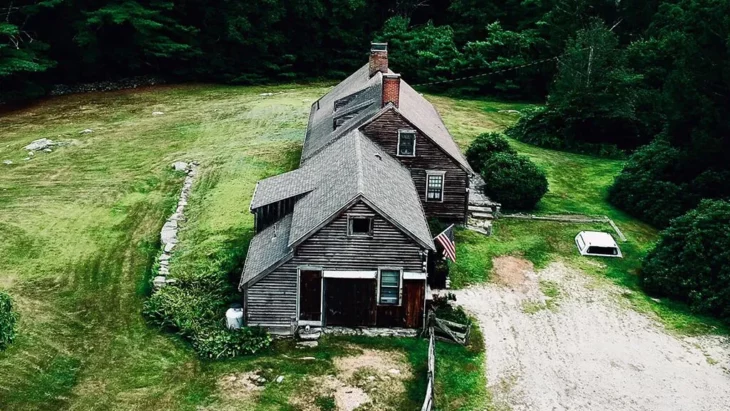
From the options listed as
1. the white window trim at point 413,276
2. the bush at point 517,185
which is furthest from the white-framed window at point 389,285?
the bush at point 517,185

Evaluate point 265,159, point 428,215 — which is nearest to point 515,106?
point 265,159

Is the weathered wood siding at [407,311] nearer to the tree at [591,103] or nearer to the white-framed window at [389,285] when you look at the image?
the white-framed window at [389,285]

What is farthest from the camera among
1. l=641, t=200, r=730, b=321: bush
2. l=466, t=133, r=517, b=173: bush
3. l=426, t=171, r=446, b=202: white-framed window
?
l=466, t=133, r=517, b=173: bush

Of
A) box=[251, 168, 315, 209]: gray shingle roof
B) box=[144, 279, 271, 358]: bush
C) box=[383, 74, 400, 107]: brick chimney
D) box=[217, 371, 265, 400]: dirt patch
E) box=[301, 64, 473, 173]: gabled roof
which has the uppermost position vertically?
box=[383, 74, 400, 107]: brick chimney

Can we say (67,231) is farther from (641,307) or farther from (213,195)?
(641,307)

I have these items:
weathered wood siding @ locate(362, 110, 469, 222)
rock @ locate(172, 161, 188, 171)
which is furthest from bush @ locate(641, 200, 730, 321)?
rock @ locate(172, 161, 188, 171)

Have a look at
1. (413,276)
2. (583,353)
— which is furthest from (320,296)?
(583,353)

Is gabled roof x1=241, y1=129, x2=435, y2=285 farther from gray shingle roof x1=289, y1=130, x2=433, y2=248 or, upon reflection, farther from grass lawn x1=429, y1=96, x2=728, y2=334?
grass lawn x1=429, y1=96, x2=728, y2=334
